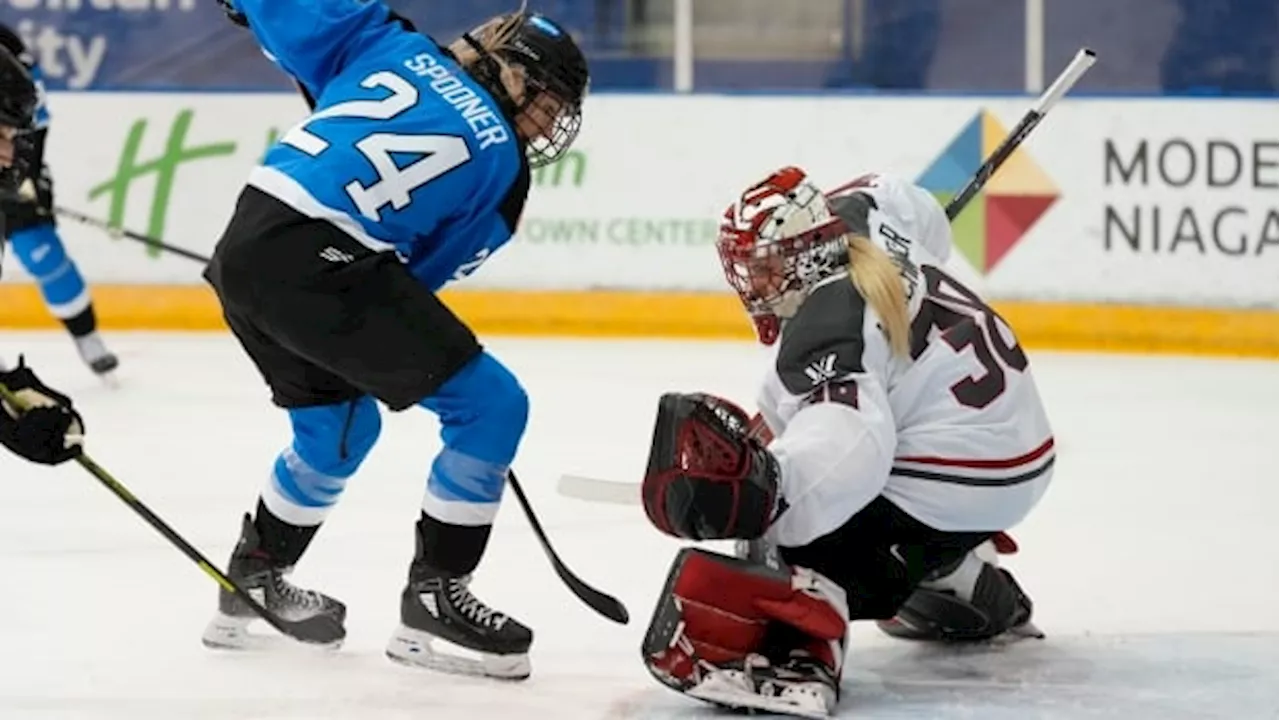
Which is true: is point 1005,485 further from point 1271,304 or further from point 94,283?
point 94,283

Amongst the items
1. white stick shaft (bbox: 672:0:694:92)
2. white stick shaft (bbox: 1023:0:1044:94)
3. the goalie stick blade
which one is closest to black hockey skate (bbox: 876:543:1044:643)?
the goalie stick blade

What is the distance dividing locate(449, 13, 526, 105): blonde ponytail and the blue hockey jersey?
25 millimetres

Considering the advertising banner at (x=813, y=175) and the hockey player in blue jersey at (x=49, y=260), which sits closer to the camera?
the hockey player in blue jersey at (x=49, y=260)

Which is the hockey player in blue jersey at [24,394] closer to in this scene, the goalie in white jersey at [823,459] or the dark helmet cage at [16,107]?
the dark helmet cage at [16,107]

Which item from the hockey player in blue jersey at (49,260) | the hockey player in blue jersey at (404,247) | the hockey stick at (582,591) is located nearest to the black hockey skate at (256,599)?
the hockey player in blue jersey at (404,247)

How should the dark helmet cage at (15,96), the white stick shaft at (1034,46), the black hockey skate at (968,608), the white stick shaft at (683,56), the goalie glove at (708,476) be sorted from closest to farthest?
the dark helmet cage at (15,96)
the goalie glove at (708,476)
the black hockey skate at (968,608)
the white stick shaft at (1034,46)
the white stick shaft at (683,56)

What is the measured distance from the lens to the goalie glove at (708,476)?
2.68 metres

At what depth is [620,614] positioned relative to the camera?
10.3ft

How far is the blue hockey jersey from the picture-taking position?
2.88 m

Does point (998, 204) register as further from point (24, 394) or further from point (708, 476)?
point (24, 394)

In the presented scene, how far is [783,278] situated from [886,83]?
13.9ft

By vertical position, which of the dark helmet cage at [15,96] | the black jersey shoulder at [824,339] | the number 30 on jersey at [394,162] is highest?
the dark helmet cage at [15,96]

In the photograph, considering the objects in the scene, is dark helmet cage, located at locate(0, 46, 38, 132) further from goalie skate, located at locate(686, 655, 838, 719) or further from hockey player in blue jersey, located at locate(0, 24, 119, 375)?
hockey player in blue jersey, located at locate(0, 24, 119, 375)

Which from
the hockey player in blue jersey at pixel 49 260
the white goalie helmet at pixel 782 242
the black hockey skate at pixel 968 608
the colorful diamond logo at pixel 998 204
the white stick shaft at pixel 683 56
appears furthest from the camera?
the white stick shaft at pixel 683 56
